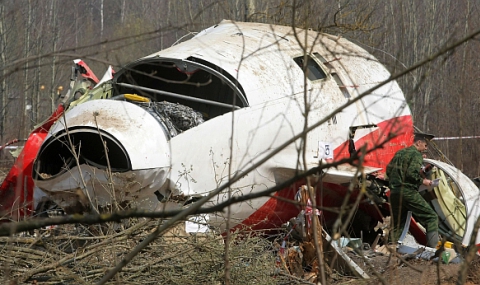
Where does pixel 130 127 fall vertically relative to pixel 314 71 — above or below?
below

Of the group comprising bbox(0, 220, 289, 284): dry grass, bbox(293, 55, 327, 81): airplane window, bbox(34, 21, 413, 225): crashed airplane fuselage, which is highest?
bbox(293, 55, 327, 81): airplane window

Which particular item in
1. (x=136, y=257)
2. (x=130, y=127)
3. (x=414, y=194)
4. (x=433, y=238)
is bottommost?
(x=433, y=238)

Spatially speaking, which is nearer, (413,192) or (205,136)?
(205,136)

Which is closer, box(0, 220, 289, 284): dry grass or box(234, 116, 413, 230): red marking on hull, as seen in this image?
box(0, 220, 289, 284): dry grass

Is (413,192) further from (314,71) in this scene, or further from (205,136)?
(205,136)

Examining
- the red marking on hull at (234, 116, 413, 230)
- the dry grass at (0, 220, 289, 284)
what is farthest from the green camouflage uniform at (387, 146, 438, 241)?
the dry grass at (0, 220, 289, 284)

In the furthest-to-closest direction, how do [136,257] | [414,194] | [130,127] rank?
[414,194] < [130,127] < [136,257]

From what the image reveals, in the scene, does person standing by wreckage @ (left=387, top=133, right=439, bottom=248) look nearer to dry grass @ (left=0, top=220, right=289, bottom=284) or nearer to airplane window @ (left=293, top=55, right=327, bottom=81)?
airplane window @ (left=293, top=55, right=327, bottom=81)

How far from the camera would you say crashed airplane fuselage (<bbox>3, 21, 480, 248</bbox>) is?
6660 millimetres

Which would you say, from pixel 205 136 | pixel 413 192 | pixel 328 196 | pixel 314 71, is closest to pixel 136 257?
pixel 205 136

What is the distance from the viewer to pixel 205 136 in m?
7.05

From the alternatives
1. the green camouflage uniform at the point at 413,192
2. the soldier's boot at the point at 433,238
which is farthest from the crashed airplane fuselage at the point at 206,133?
the soldier's boot at the point at 433,238

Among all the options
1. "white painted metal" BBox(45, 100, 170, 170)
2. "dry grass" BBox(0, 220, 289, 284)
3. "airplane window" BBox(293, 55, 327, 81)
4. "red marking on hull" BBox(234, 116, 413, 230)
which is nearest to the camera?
"dry grass" BBox(0, 220, 289, 284)

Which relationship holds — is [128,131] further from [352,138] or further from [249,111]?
[352,138]
